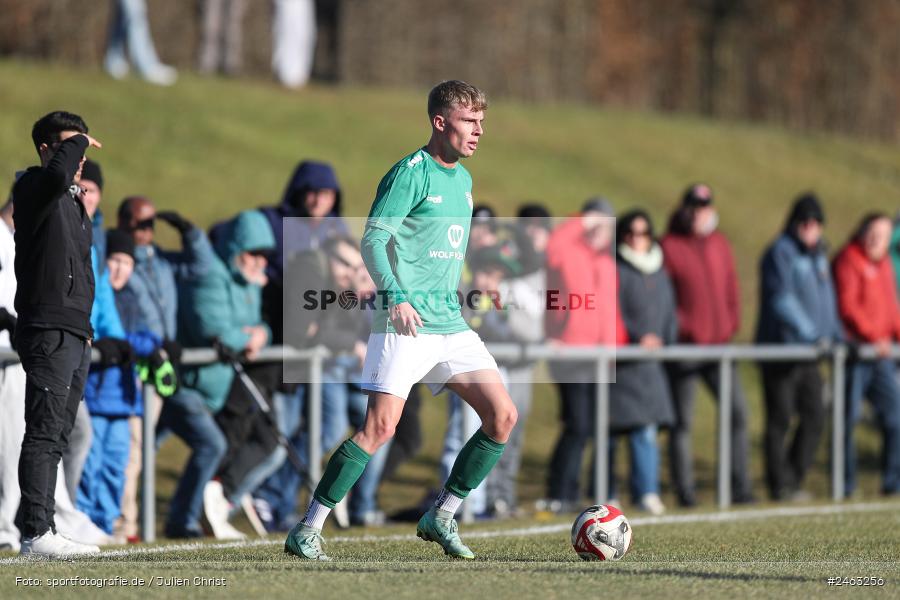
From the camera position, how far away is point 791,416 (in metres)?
14.1

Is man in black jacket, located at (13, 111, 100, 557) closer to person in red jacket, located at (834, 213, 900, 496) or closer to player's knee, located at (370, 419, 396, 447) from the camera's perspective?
player's knee, located at (370, 419, 396, 447)

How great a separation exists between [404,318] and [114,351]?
277 centimetres

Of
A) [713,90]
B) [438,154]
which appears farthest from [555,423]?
[713,90]

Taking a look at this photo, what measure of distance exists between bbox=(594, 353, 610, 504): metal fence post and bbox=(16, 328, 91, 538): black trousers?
5.24m

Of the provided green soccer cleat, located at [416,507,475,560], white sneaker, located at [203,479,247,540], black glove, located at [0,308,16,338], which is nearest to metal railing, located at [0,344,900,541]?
white sneaker, located at [203,479,247,540]

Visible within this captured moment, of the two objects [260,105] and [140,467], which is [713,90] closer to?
[260,105]

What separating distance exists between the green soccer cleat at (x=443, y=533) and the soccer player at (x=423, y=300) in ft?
1.40

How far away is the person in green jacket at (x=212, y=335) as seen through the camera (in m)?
11.0

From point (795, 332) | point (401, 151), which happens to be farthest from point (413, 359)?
point (401, 151)

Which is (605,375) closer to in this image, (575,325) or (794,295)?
(575,325)

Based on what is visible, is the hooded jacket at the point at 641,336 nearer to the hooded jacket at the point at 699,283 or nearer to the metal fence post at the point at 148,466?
the hooded jacket at the point at 699,283

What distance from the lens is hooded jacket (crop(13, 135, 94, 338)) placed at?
8172mm

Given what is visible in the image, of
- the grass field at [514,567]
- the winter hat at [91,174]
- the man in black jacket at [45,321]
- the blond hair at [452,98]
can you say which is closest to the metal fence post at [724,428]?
the grass field at [514,567]

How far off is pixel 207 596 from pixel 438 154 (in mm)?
2473
